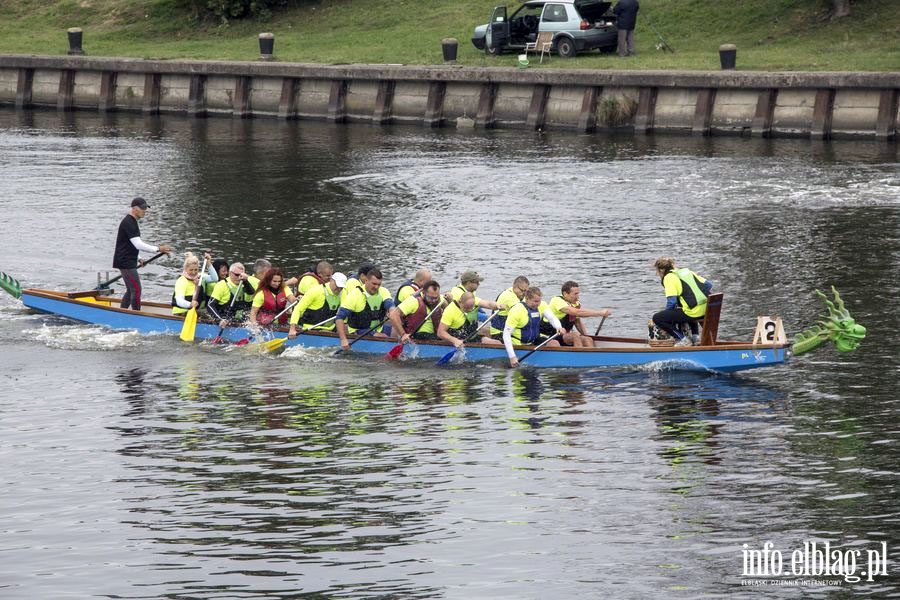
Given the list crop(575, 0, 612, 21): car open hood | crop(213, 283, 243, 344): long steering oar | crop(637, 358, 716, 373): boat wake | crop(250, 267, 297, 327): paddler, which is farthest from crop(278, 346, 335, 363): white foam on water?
crop(575, 0, 612, 21): car open hood

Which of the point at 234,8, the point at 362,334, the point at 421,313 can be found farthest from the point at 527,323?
the point at 234,8

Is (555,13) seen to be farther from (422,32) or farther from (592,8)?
(422,32)

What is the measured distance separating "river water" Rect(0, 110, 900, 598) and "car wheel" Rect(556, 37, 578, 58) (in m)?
12.0

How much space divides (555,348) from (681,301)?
2.10 metres

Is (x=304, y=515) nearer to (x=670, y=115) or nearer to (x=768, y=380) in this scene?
(x=768, y=380)

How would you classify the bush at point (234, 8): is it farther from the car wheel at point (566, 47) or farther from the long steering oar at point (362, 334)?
the long steering oar at point (362, 334)

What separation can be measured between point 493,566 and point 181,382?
30.2 feet

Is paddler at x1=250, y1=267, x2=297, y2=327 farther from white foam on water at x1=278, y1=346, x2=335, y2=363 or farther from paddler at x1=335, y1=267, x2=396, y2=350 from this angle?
paddler at x1=335, y1=267, x2=396, y2=350

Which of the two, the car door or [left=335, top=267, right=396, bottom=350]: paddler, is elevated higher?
the car door

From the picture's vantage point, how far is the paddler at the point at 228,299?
82.4ft

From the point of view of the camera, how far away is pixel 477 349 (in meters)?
Answer: 23.3

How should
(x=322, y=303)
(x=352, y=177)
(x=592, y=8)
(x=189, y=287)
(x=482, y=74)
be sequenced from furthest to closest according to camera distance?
(x=592, y=8), (x=482, y=74), (x=352, y=177), (x=189, y=287), (x=322, y=303)

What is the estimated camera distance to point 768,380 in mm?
22141

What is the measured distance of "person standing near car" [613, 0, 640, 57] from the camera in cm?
4791
